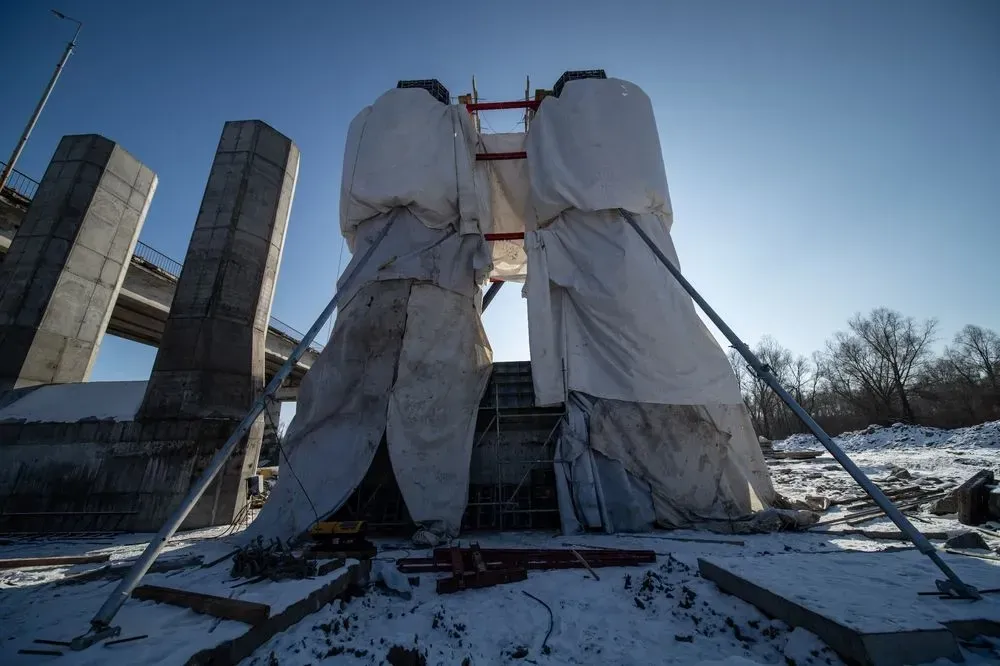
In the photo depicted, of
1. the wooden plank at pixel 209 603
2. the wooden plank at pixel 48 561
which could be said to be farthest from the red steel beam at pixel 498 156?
→ the wooden plank at pixel 48 561

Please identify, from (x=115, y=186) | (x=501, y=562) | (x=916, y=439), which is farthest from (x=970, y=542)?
(x=916, y=439)

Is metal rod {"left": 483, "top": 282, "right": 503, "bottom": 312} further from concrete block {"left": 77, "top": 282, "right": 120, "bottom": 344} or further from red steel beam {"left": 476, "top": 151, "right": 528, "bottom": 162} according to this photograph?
concrete block {"left": 77, "top": 282, "right": 120, "bottom": 344}

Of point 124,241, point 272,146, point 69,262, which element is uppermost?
point 272,146

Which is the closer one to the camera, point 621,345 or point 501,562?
point 501,562

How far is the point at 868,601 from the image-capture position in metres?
3.03

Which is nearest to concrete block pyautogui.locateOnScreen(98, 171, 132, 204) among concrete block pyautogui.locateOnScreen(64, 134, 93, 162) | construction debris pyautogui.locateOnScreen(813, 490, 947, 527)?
concrete block pyautogui.locateOnScreen(64, 134, 93, 162)

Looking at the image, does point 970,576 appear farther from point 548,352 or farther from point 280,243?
point 280,243

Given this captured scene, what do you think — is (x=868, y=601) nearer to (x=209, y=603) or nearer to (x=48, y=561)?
(x=209, y=603)

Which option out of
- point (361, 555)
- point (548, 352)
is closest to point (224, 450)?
point (361, 555)

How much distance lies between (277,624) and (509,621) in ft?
6.28

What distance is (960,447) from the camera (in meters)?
18.5

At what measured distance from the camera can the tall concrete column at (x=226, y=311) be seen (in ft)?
32.6

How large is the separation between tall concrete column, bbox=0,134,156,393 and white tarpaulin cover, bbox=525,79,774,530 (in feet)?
43.9

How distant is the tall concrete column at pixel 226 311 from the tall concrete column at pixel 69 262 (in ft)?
12.2
